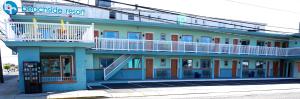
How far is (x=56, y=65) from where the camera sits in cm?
1524

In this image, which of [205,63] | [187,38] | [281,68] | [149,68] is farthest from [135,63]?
[281,68]

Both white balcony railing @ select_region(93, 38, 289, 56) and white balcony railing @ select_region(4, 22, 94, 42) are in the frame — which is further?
white balcony railing @ select_region(93, 38, 289, 56)

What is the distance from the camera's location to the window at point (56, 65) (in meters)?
15.1

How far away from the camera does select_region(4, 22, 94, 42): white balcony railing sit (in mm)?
11672

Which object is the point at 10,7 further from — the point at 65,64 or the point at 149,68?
the point at 149,68

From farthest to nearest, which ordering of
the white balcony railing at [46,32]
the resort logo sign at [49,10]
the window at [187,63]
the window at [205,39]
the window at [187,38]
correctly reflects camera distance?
the window at [205,39] → the window at [187,63] → the window at [187,38] → the resort logo sign at [49,10] → the white balcony railing at [46,32]

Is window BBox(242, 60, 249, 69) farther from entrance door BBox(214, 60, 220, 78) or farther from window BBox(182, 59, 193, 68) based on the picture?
window BBox(182, 59, 193, 68)

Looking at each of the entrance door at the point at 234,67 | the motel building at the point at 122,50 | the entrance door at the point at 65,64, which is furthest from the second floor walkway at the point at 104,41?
the entrance door at the point at 65,64

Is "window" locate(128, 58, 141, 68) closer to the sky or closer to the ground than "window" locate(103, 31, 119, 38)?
closer to the ground

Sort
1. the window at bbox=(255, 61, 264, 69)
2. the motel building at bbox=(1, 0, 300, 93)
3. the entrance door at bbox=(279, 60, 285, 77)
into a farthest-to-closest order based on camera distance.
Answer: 1. the entrance door at bbox=(279, 60, 285, 77)
2. the window at bbox=(255, 61, 264, 69)
3. the motel building at bbox=(1, 0, 300, 93)

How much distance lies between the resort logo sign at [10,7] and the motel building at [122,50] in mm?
64

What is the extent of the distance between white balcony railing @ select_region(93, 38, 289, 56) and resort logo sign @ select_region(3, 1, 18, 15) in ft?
21.3

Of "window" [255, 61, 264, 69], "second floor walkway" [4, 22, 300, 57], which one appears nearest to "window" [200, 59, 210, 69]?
"second floor walkway" [4, 22, 300, 57]

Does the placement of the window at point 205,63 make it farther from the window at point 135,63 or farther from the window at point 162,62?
the window at point 135,63
